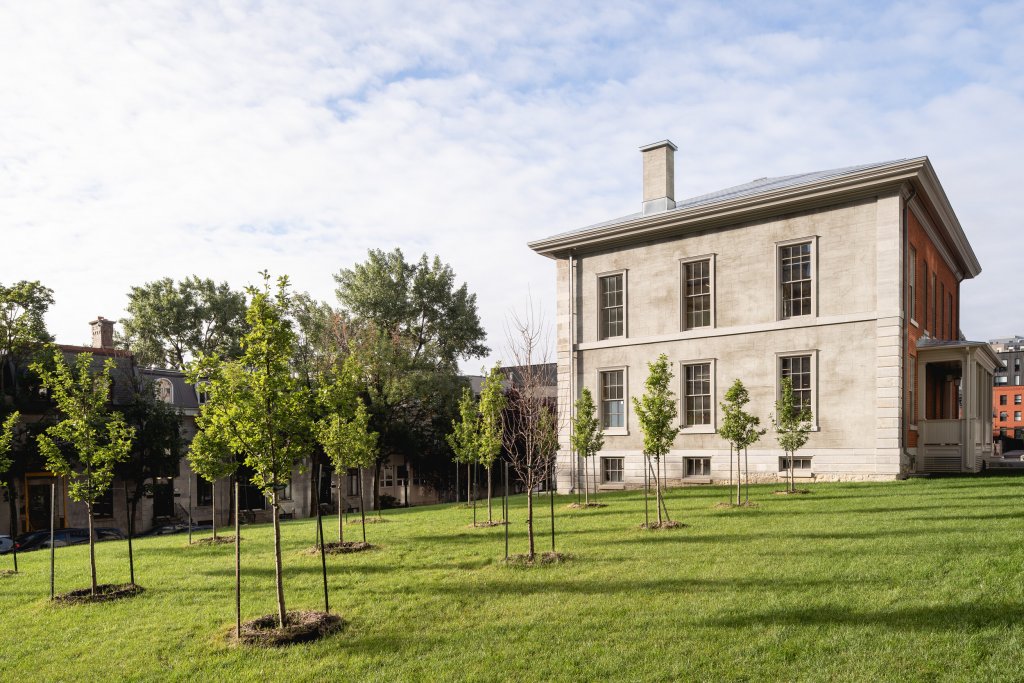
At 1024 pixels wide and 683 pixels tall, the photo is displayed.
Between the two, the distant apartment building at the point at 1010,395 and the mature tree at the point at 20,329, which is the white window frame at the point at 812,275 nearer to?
the mature tree at the point at 20,329

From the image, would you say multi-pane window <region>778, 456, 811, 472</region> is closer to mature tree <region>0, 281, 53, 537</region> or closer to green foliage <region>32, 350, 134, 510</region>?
green foliage <region>32, 350, 134, 510</region>

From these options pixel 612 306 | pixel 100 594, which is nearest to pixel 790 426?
pixel 612 306

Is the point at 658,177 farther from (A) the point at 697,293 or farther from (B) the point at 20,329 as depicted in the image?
(B) the point at 20,329

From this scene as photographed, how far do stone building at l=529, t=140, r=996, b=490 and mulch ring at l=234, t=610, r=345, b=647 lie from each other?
1911 centimetres

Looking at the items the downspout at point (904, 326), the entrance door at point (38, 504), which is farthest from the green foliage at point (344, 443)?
the entrance door at point (38, 504)

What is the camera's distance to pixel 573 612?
9.57 meters

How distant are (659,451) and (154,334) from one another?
143ft

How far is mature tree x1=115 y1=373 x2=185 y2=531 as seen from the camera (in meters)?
36.8

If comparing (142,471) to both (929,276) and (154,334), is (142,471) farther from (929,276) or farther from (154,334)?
(929,276)

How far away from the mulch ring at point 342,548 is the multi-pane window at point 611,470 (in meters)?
15.7

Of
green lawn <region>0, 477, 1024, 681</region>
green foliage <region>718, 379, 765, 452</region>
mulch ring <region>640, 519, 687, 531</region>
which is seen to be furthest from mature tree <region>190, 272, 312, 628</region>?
green foliage <region>718, 379, 765, 452</region>

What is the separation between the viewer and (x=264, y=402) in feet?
30.7

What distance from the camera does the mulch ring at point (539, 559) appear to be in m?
12.5

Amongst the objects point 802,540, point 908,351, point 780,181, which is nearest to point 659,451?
point 802,540
